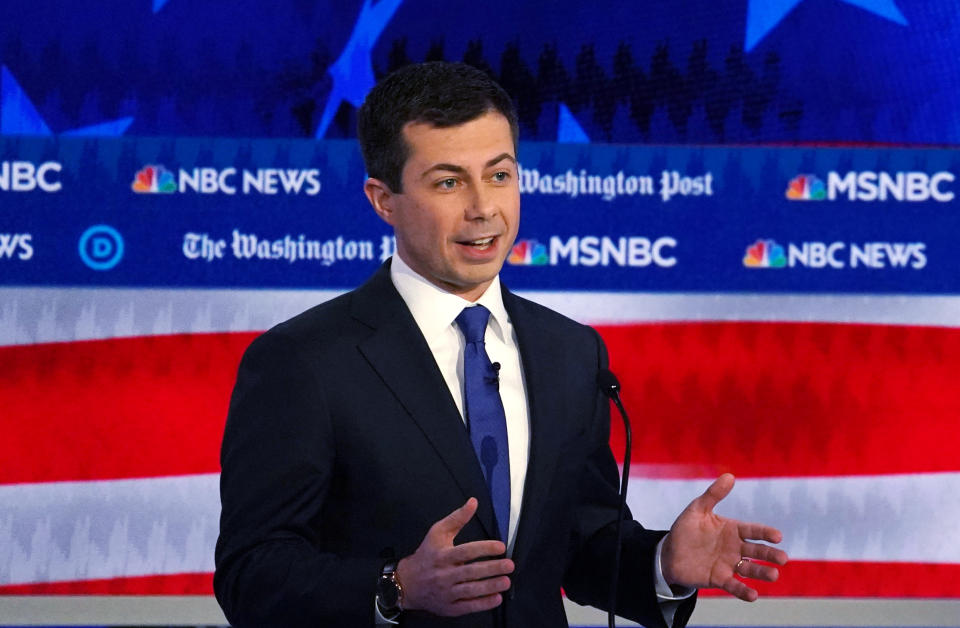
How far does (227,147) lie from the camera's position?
3.53m

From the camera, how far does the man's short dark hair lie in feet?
6.43

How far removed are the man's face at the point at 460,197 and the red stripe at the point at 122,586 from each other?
6.36ft

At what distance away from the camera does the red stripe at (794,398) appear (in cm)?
352

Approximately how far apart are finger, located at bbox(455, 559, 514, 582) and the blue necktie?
11.2 inches

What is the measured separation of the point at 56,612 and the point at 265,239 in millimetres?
1275

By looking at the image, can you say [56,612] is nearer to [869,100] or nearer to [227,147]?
[227,147]

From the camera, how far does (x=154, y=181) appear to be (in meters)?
3.51

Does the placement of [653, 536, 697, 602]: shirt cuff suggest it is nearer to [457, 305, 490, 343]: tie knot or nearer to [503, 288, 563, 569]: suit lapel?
[503, 288, 563, 569]: suit lapel

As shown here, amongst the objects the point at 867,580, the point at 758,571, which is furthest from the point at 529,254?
the point at 758,571

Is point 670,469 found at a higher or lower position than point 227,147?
lower

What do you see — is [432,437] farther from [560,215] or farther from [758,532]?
[560,215]

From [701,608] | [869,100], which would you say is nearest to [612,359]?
[701,608]

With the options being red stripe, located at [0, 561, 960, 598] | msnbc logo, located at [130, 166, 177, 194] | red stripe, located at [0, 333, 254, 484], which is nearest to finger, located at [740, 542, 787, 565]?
red stripe, located at [0, 561, 960, 598]

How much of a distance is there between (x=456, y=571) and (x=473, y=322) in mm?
531
